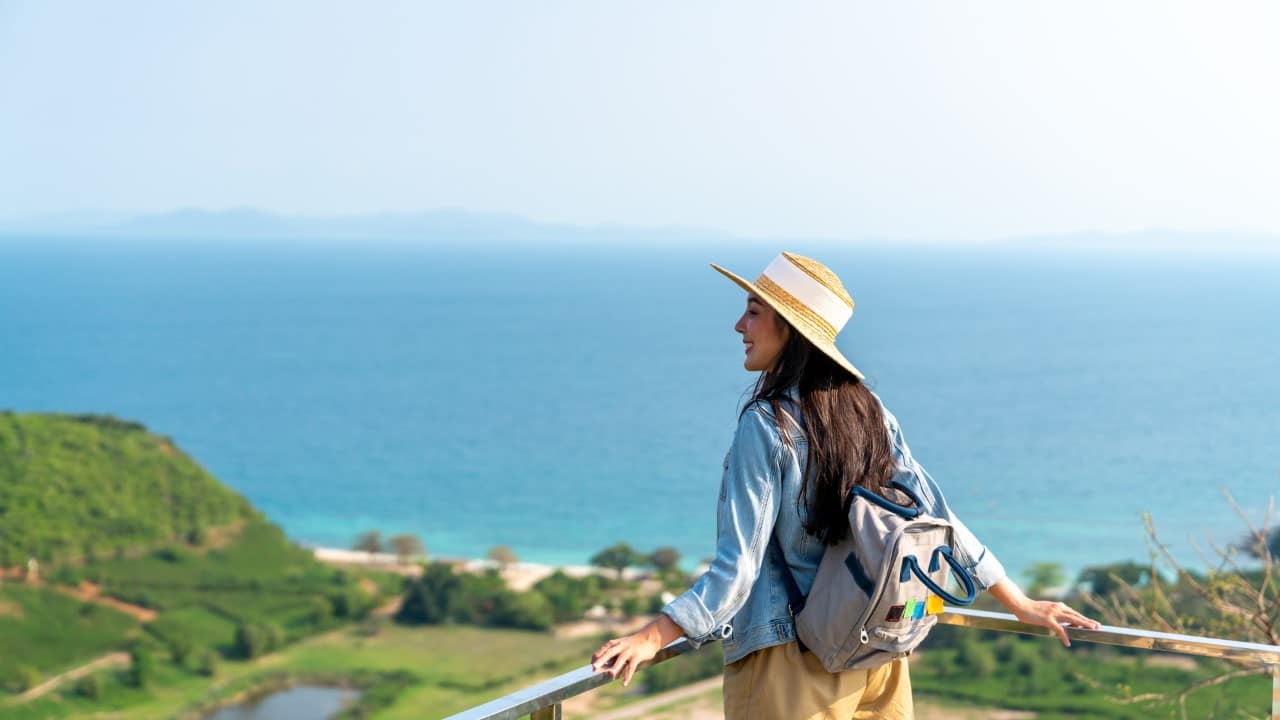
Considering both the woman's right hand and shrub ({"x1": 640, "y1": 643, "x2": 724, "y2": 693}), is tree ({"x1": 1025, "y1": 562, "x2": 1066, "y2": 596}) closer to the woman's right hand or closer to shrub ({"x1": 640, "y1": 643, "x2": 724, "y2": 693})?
shrub ({"x1": 640, "y1": 643, "x2": 724, "y2": 693})

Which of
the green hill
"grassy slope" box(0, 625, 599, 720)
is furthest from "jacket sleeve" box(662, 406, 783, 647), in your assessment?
the green hill

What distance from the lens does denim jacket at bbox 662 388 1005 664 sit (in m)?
1.75

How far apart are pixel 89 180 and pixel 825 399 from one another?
154665mm

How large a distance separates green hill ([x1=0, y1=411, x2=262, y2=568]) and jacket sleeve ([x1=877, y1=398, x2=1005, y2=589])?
41.2 metres

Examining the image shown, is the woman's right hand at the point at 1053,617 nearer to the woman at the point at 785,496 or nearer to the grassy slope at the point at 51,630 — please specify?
the woman at the point at 785,496

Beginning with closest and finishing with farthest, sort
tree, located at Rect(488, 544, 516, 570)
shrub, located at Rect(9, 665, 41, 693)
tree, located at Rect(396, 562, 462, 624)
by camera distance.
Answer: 1. shrub, located at Rect(9, 665, 41, 693)
2. tree, located at Rect(396, 562, 462, 624)
3. tree, located at Rect(488, 544, 516, 570)

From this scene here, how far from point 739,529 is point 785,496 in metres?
0.10

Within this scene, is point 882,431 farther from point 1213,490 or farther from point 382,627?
point 1213,490

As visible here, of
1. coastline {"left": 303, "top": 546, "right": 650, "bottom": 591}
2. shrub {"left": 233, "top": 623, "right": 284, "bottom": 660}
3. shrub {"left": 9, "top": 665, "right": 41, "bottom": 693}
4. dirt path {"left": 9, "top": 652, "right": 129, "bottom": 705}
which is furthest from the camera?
coastline {"left": 303, "top": 546, "right": 650, "bottom": 591}

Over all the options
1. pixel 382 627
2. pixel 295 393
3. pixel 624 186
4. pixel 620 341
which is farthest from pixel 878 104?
pixel 382 627

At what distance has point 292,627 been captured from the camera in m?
35.2

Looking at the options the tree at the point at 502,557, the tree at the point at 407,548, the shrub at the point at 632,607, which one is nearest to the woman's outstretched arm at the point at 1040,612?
the shrub at the point at 632,607

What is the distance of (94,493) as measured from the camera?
42.8 m

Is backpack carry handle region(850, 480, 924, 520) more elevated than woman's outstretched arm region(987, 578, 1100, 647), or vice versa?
backpack carry handle region(850, 480, 924, 520)
